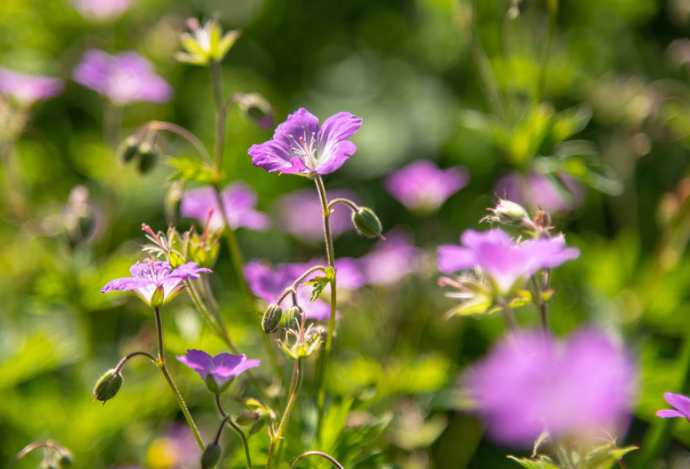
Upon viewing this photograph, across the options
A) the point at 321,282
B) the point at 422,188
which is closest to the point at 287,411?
the point at 321,282

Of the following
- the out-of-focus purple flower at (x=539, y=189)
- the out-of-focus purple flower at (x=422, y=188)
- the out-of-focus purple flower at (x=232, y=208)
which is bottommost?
the out-of-focus purple flower at (x=539, y=189)

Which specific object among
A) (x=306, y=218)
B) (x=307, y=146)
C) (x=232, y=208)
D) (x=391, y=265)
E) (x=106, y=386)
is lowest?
(x=306, y=218)

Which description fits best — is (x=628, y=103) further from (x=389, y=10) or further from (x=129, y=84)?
(x=129, y=84)

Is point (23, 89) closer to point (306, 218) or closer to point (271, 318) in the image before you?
point (306, 218)

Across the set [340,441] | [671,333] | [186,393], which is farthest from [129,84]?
[671,333]

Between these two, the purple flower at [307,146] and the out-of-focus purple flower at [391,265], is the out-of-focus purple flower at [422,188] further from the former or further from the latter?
the purple flower at [307,146]

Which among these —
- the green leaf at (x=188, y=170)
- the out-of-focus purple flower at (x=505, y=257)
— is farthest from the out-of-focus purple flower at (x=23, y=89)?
the out-of-focus purple flower at (x=505, y=257)
